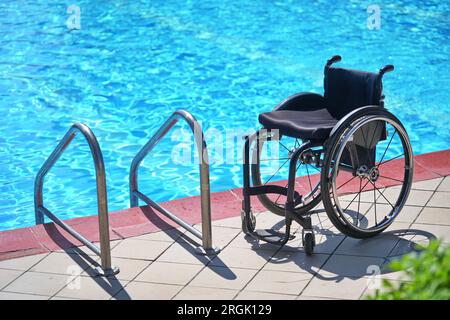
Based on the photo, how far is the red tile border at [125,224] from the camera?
4.90m

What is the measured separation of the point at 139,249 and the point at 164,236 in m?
0.23

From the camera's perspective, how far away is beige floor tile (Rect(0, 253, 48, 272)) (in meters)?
4.62

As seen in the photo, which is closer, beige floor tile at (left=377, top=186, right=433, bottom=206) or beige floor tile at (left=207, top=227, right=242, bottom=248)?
beige floor tile at (left=207, top=227, right=242, bottom=248)

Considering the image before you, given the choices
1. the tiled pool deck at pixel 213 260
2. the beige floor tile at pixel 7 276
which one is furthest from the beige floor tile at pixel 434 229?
the beige floor tile at pixel 7 276

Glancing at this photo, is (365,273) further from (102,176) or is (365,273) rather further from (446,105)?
(446,105)

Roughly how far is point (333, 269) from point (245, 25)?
735 centimetres

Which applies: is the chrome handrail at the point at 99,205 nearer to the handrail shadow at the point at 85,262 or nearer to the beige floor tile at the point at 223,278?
the handrail shadow at the point at 85,262

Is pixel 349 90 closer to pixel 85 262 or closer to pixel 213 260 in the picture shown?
pixel 213 260

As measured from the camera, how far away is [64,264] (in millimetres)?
4641

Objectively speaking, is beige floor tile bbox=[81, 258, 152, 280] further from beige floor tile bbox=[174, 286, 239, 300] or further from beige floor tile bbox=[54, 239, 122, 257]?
beige floor tile bbox=[174, 286, 239, 300]

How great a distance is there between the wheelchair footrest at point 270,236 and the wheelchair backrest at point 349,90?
33.4 inches

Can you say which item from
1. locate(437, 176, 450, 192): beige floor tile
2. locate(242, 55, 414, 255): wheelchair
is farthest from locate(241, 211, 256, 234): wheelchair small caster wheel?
locate(437, 176, 450, 192): beige floor tile

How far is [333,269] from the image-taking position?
4.45 metres

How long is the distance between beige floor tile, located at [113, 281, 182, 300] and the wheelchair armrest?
4.75ft
